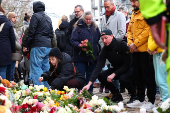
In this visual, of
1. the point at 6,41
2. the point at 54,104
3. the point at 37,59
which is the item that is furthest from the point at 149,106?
the point at 6,41

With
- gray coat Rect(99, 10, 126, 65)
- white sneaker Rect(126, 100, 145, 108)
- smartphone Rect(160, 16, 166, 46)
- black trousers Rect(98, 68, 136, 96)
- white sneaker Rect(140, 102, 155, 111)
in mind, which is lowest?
white sneaker Rect(126, 100, 145, 108)

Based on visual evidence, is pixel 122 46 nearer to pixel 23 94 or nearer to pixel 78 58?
pixel 78 58

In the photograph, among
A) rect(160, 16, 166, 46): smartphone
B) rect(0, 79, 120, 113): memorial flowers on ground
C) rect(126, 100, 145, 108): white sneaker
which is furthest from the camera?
rect(126, 100, 145, 108): white sneaker

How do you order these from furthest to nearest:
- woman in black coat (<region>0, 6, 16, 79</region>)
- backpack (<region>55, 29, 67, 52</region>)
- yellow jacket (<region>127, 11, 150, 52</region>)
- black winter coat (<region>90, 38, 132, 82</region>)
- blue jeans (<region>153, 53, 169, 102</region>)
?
backpack (<region>55, 29, 67, 52</region>) → woman in black coat (<region>0, 6, 16, 79</region>) → black winter coat (<region>90, 38, 132, 82</region>) → yellow jacket (<region>127, 11, 150, 52</region>) → blue jeans (<region>153, 53, 169, 102</region>)

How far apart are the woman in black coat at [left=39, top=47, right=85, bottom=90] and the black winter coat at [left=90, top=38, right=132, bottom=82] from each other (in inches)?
12.2

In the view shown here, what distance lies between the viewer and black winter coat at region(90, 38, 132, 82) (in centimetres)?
598

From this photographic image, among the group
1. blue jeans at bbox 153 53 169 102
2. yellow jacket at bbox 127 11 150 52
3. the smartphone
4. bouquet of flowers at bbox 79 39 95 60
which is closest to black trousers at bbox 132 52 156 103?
yellow jacket at bbox 127 11 150 52

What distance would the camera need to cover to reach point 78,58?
679cm

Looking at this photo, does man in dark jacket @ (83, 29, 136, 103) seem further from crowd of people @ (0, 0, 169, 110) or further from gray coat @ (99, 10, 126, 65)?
gray coat @ (99, 10, 126, 65)

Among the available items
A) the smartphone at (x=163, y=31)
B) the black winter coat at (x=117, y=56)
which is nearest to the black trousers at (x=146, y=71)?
the black winter coat at (x=117, y=56)

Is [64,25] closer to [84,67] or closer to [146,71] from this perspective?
[84,67]

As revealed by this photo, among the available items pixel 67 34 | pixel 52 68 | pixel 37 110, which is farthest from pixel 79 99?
pixel 67 34

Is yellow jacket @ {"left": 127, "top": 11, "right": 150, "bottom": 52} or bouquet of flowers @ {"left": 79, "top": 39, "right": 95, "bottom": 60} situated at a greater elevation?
yellow jacket @ {"left": 127, "top": 11, "right": 150, "bottom": 52}

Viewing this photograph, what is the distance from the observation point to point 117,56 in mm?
6078
